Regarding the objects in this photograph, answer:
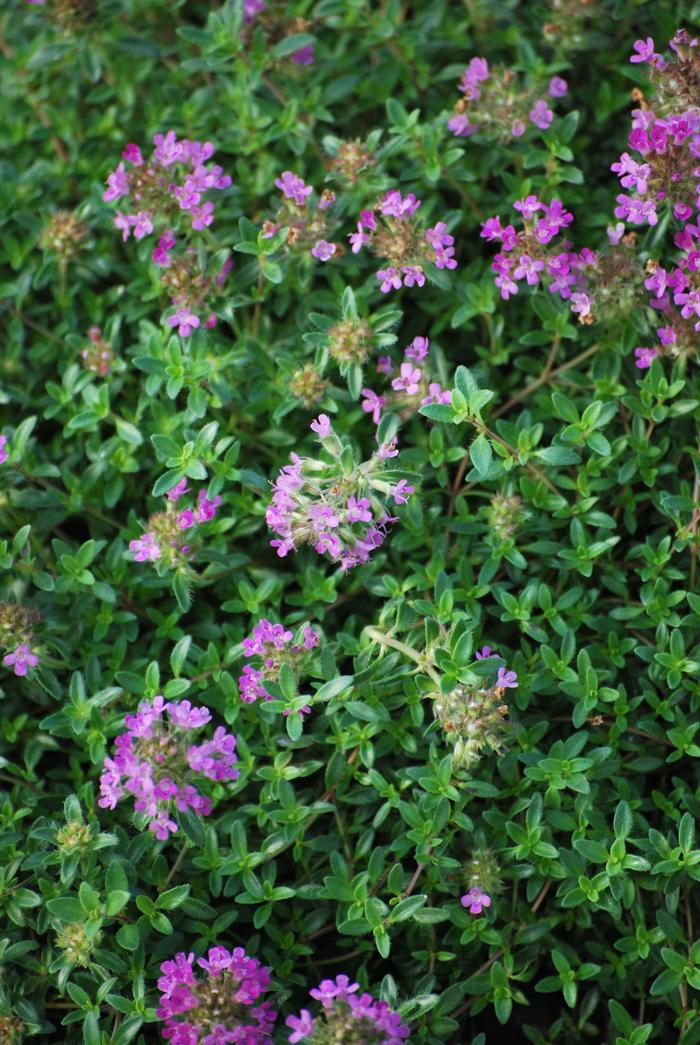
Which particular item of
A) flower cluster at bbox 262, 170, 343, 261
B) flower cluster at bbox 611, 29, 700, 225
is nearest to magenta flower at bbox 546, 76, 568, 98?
flower cluster at bbox 611, 29, 700, 225

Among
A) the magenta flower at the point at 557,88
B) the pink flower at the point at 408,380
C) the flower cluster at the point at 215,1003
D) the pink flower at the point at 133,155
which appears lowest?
the flower cluster at the point at 215,1003

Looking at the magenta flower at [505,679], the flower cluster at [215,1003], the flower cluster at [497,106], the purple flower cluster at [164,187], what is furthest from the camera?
the flower cluster at [497,106]

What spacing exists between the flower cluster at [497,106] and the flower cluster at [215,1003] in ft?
8.28

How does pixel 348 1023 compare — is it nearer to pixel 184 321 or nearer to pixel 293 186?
pixel 184 321

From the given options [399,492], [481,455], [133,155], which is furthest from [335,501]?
[133,155]

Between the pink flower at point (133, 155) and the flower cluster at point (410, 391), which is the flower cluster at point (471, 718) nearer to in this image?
the flower cluster at point (410, 391)

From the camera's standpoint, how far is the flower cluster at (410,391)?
9.57ft

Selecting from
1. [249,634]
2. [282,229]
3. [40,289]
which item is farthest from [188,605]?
[40,289]

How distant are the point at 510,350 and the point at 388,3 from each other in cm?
144

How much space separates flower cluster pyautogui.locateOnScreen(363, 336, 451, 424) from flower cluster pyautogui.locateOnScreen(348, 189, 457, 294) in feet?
0.65

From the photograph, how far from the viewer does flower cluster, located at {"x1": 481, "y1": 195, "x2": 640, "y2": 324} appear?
2918 millimetres

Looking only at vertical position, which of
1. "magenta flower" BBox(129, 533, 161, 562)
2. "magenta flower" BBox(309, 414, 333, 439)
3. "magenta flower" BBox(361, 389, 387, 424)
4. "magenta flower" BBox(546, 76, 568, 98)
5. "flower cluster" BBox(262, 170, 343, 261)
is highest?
"magenta flower" BBox(546, 76, 568, 98)

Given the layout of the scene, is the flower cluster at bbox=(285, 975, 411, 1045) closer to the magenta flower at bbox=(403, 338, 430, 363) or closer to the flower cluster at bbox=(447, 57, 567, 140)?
the magenta flower at bbox=(403, 338, 430, 363)

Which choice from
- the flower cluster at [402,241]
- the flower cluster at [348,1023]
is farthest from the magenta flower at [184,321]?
the flower cluster at [348,1023]
